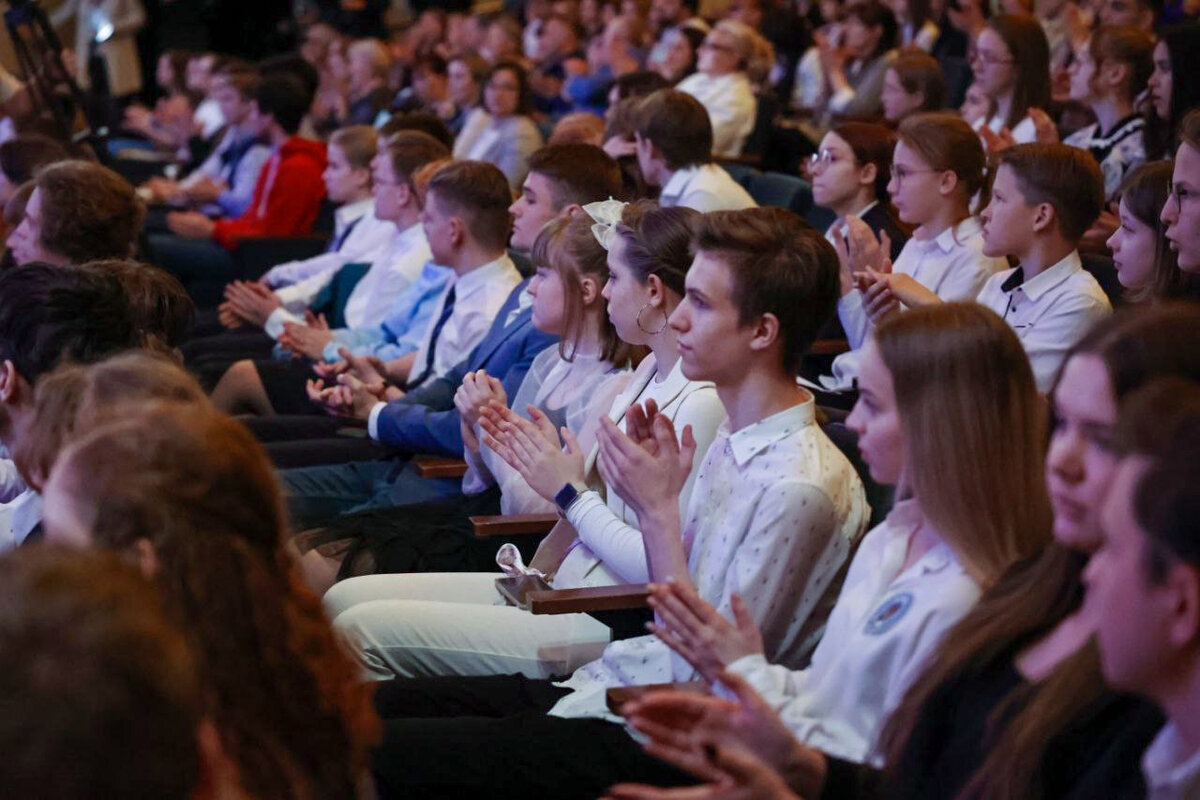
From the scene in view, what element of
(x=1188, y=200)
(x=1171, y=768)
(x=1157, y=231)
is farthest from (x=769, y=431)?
(x=1157, y=231)

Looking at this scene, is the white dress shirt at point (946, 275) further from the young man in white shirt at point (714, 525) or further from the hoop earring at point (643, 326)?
the young man in white shirt at point (714, 525)

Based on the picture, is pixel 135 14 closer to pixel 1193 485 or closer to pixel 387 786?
pixel 387 786

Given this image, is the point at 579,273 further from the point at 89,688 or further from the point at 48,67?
the point at 48,67

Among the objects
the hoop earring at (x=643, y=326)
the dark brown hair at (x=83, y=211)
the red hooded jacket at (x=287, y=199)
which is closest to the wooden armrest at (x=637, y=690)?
the hoop earring at (x=643, y=326)

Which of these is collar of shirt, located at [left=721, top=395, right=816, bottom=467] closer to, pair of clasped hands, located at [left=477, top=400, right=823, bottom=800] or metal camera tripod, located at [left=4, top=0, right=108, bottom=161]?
pair of clasped hands, located at [left=477, top=400, right=823, bottom=800]

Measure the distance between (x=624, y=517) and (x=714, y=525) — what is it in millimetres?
340

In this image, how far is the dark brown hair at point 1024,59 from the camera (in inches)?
193

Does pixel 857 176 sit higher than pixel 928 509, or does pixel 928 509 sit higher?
pixel 928 509

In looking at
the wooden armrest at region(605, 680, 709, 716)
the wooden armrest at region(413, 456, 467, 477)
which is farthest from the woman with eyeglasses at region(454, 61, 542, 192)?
the wooden armrest at region(605, 680, 709, 716)

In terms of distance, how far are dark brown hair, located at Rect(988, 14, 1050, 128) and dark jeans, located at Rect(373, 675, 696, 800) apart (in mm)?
3648

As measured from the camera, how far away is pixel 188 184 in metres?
6.87

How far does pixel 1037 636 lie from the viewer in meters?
1.49

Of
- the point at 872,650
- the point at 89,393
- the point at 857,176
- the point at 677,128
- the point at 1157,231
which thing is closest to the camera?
the point at 872,650

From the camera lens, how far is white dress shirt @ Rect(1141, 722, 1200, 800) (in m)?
1.21
